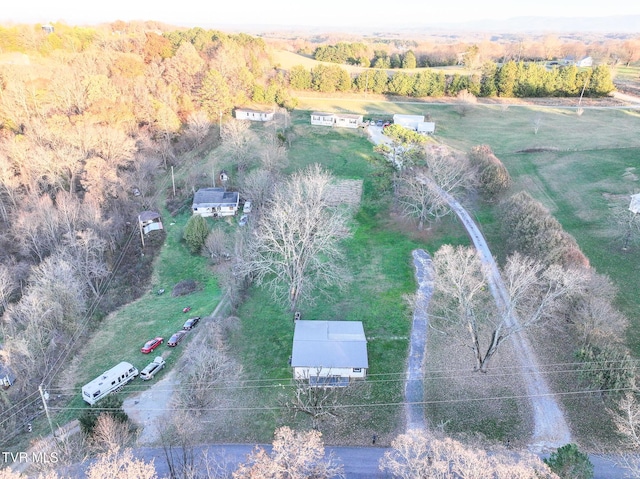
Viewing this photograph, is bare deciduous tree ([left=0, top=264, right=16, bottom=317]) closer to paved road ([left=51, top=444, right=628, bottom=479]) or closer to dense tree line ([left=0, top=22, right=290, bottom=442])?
dense tree line ([left=0, top=22, right=290, bottom=442])

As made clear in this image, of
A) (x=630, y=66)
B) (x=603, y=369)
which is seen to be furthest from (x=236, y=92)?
(x=630, y=66)

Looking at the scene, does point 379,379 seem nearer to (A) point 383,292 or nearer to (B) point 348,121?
(A) point 383,292

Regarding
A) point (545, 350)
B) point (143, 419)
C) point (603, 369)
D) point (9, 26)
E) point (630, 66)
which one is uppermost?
point (9, 26)

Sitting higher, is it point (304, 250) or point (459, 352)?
point (304, 250)

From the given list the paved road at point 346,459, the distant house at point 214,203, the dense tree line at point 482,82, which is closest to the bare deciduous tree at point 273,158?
the distant house at point 214,203

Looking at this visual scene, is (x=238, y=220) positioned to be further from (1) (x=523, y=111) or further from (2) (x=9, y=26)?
(2) (x=9, y=26)

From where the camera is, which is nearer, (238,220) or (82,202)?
(82,202)
